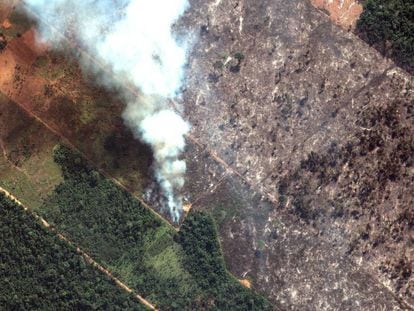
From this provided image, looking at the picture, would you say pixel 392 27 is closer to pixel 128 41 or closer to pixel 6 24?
pixel 128 41

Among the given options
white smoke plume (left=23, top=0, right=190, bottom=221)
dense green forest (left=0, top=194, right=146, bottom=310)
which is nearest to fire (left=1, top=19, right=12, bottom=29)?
white smoke plume (left=23, top=0, right=190, bottom=221)

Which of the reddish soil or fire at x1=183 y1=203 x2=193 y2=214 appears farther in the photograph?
the reddish soil

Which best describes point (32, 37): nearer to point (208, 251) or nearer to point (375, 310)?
point (208, 251)

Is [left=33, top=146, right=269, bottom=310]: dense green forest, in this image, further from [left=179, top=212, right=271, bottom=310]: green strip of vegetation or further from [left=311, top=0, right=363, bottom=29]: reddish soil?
[left=311, top=0, right=363, bottom=29]: reddish soil

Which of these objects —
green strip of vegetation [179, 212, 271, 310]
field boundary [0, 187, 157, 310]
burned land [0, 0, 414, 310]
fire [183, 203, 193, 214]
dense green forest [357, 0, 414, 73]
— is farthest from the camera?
fire [183, 203, 193, 214]

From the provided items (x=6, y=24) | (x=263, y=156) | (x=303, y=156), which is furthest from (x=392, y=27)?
(x=6, y=24)

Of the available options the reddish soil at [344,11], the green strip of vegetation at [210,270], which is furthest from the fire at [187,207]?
the reddish soil at [344,11]
